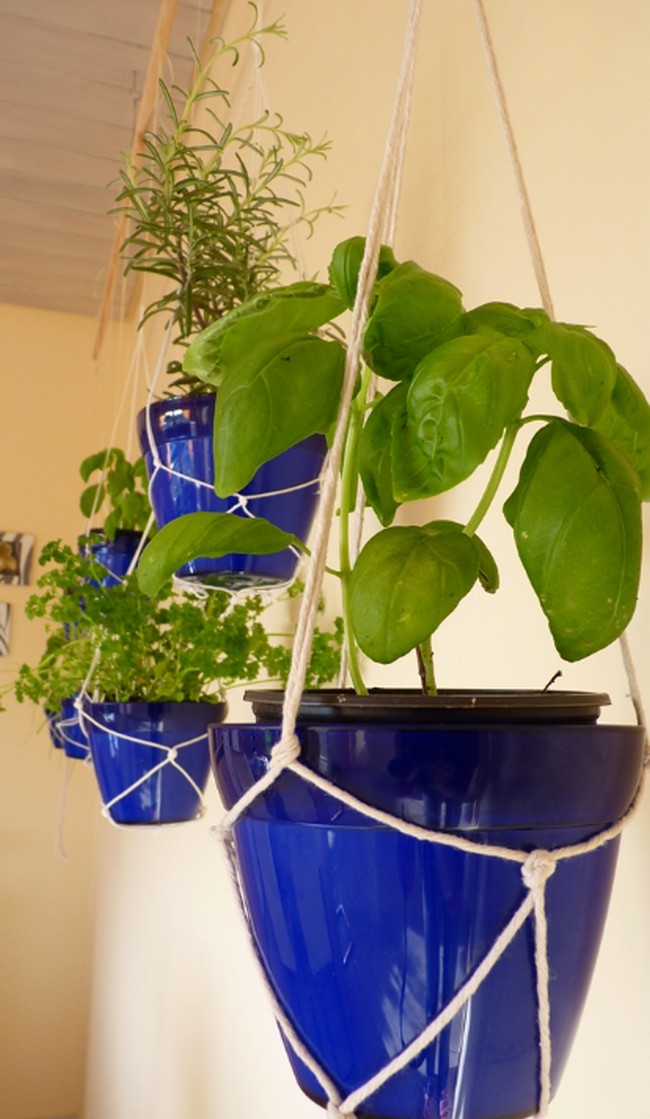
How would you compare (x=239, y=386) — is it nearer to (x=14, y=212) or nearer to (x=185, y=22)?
(x=185, y=22)

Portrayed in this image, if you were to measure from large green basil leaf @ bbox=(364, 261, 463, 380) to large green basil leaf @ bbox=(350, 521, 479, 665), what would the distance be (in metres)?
0.10

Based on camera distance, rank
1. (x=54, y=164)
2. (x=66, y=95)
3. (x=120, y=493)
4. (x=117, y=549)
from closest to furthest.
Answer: (x=117, y=549) → (x=120, y=493) → (x=66, y=95) → (x=54, y=164)

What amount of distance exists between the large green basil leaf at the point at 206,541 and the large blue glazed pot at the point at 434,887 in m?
0.11

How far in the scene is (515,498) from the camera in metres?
0.41

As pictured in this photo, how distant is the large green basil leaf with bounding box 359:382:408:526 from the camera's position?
46cm

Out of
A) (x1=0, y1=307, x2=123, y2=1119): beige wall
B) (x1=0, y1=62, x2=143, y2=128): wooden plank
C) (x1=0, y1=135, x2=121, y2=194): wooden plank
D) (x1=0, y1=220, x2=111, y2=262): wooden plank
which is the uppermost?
(x1=0, y1=62, x2=143, y2=128): wooden plank

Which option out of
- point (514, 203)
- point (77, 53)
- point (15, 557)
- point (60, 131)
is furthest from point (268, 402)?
point (15, 557)

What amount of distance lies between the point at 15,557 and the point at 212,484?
10.3 feet

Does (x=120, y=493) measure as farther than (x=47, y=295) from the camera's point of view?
No

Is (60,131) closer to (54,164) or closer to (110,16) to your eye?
(54,164)

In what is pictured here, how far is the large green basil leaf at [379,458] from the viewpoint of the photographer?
18.2 inches

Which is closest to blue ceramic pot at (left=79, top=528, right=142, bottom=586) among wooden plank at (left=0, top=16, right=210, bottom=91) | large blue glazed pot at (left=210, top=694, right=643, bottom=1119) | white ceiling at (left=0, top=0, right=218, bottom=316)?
large blue glazed pot at (left=210, top=694, right=643, bottom=1119)

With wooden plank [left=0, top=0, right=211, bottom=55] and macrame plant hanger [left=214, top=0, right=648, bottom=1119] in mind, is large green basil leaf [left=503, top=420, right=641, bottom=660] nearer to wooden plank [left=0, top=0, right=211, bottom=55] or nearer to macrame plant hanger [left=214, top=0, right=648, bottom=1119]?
macrame plant hanger [left=214, top=0, right=648, bottom=1119]

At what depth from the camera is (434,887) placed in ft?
1.18
